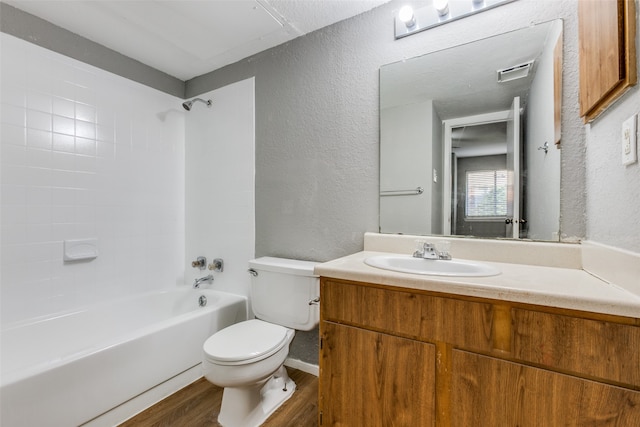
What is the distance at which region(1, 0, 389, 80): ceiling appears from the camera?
1548mm

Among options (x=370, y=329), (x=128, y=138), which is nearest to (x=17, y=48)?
(x=128, y=138)

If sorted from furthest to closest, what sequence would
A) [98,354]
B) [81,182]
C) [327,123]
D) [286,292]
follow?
[81,182], [327,123], [286,292], [98,354]

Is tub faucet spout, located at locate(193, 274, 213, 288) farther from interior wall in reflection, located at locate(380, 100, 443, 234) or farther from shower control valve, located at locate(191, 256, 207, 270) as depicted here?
interior wall in reflection, located at locate(380, 100, 443, 234)

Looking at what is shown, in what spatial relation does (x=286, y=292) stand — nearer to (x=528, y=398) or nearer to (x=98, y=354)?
(x=98, y=354)

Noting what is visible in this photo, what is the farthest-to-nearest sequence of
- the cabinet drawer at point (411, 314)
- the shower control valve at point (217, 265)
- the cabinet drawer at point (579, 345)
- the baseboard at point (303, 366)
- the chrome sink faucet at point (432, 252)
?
the shower control valve at point (217, 265) < the baseboard at point (303, 366) < the chrome sink faucet at point (432, 252) < the cabinet drawer at point (411, 314) < the cabinet drawer at point (579, 345)

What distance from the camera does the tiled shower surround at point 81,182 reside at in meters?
1.58

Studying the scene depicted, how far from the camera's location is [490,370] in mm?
808

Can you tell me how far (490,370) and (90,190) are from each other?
2.39 m

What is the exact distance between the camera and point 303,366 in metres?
1.84

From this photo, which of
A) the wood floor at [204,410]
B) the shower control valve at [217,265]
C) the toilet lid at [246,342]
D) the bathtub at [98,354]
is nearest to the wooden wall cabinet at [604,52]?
the toilet lid at [246,342]

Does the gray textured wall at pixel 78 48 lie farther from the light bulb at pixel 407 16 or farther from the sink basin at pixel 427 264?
the sink basin at pixel 427 264

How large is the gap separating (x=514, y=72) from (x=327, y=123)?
0.96m

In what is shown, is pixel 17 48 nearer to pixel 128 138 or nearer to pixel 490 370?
pixel 128 138

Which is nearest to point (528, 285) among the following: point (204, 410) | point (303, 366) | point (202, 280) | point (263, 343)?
point (263, 343)
